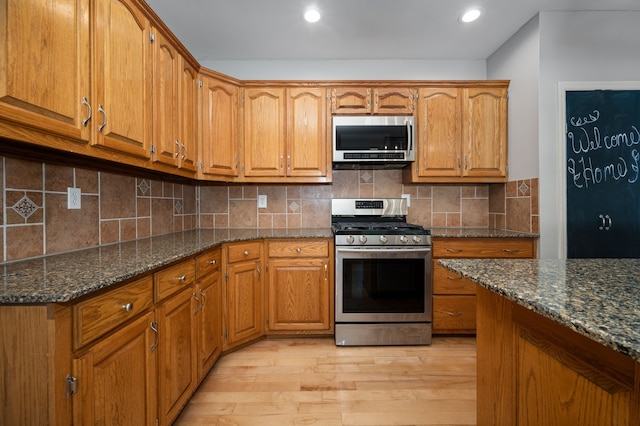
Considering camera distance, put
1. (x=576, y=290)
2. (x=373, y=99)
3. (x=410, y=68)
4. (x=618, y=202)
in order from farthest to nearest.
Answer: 1. (x=410, y=68)
2. (x=373, y=99)
3. (x=618, y=202)
4. (x=576, y=290)

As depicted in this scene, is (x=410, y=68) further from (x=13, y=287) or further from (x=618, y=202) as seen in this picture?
(x=13, y=287)

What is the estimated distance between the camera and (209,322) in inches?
76.4

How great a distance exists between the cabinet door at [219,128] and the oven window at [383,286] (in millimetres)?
1278

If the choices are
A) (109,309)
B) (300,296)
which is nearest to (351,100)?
(300,296)

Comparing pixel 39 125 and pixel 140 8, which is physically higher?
pixel 140 8

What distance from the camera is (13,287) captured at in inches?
34.8

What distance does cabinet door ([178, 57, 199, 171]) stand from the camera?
2068 mm

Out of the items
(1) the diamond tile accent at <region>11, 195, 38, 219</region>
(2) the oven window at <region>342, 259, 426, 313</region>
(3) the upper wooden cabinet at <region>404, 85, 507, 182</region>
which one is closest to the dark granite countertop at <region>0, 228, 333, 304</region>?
(1) the diamond tile accent at <region>11, 195, 38, 219</region>

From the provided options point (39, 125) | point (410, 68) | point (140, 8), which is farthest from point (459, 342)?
point (140, 8)

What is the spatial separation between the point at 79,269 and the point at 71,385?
43cm

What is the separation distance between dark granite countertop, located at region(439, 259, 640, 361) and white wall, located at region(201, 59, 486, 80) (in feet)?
7.69

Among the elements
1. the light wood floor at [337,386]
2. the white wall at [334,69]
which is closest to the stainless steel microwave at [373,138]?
the white wall at [334,69]

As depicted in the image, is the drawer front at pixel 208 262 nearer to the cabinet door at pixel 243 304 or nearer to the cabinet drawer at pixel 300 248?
the cabinet door at pixel 243 304

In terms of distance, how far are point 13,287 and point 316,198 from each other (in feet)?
7.49
